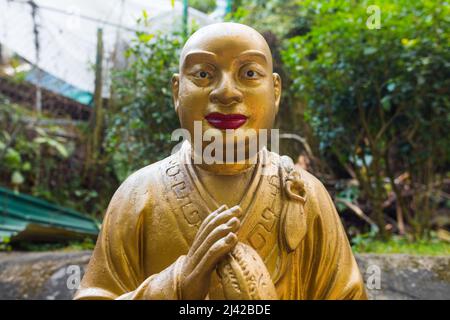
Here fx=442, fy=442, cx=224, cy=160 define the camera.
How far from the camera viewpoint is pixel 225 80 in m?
1.45

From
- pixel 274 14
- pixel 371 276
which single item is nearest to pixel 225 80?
pixel 371 276

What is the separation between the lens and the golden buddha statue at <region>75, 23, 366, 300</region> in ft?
4.83

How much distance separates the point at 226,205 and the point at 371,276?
1.91m

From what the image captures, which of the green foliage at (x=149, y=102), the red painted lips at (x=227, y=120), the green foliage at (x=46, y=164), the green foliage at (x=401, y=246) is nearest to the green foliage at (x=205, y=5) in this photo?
the green foliage at (x=149, y=102)

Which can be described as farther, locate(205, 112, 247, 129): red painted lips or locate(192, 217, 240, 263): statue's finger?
locate(205, 112, 247, 129): red painted lips

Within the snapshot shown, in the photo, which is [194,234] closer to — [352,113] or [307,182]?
[307,182]

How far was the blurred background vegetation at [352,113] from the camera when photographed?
3.72m

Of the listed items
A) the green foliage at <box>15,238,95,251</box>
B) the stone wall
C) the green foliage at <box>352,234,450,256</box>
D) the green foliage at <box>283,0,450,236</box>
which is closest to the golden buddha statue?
the stone wall

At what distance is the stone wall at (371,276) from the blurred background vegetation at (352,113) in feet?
1.40

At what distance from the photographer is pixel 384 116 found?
13.3ft

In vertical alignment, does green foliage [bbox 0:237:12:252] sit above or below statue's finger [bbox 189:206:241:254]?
below

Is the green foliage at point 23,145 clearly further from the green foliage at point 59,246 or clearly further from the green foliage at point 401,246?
the green foliage at point 401,246

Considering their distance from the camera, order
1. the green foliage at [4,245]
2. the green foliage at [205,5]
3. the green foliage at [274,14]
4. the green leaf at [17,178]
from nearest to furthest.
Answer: the green foliage at [4,245]
the green leaf at [17,178]
the green foliage at [274,14]
the green foliage at [205,5]

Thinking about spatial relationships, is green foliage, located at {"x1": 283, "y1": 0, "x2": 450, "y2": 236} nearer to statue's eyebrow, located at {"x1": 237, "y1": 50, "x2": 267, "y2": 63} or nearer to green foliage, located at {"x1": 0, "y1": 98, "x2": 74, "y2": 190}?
statue's eyebrow, located at {"x1": 237, "y1": 50, "x2": 267, "y2": 63}
